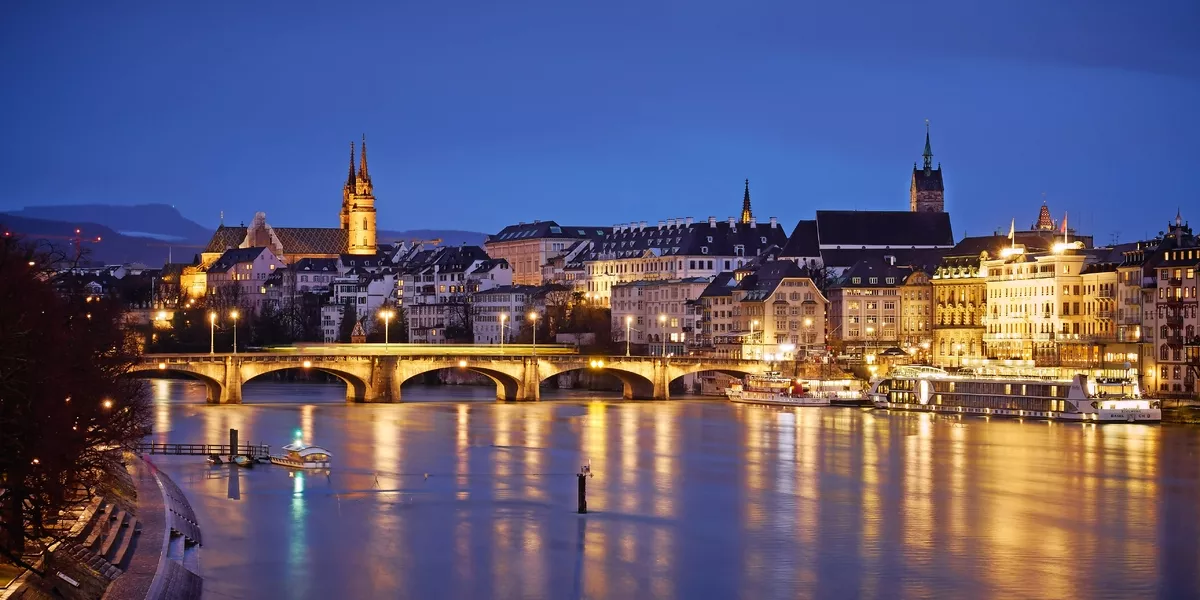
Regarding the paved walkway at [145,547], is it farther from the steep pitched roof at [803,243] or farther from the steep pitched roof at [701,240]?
the steep pitched roof at [701,240]

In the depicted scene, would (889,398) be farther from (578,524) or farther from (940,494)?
(578,524)

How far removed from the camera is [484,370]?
87062mm

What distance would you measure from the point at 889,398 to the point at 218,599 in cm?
6083

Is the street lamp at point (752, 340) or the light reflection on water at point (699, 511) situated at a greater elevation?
the street lamp at point (752, 340)

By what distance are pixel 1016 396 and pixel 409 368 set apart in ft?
94.9

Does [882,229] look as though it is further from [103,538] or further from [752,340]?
[103,538]

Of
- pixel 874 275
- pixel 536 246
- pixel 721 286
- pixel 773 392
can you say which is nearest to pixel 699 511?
pixel 773 392

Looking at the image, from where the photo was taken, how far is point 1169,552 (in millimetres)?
39125

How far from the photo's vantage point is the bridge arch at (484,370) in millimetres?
85688

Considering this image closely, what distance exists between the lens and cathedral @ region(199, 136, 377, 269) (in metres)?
189

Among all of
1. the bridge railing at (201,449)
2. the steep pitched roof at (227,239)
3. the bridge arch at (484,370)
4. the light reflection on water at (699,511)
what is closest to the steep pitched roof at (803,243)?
the bridge arch at (484,370)

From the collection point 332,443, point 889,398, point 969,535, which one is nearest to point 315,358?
point 332,443

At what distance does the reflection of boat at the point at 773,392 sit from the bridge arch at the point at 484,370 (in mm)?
12018

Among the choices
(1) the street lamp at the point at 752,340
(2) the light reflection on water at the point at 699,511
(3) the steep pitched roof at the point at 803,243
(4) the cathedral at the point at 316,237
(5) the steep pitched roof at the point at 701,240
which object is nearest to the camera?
(2) the light reflection on water at the point at 699,511
